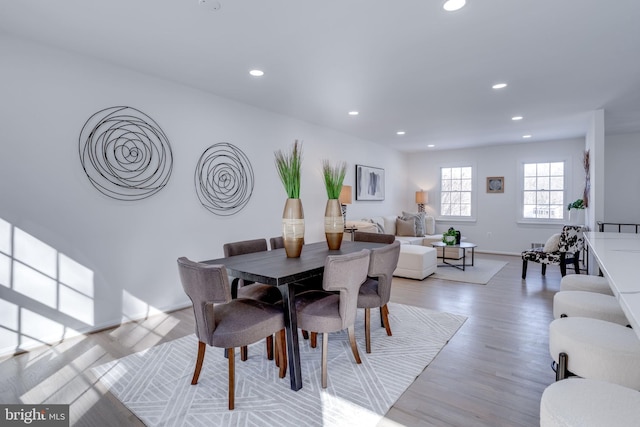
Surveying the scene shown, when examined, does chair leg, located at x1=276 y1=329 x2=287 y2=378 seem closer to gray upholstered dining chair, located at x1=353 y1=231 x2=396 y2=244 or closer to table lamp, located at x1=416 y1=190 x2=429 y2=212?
gray upholstered dining chair, located at x1=353 y1=231 x2=396 y2=244

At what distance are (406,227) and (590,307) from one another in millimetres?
5288

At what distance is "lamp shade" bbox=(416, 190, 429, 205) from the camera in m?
8.48

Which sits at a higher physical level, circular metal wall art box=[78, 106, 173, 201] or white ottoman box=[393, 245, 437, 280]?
circular metal wall art box=[78, 106, 173, 201]

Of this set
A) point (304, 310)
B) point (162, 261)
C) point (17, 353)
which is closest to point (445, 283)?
point (304, 310)

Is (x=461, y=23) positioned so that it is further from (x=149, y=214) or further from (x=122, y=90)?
(x=149, y=214)

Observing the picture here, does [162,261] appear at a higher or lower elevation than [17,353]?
higher

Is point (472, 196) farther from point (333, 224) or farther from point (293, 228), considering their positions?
point (293, 228)

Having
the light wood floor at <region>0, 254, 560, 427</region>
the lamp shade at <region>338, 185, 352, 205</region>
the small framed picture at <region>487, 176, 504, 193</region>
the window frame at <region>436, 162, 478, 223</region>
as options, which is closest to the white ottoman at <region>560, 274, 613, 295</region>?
the light wood floor at <region>0, 254, 560, 427</region>

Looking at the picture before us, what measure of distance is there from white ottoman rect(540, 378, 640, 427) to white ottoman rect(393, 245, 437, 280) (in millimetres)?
3928

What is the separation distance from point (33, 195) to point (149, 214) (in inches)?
38.5

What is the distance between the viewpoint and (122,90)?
3.33 m

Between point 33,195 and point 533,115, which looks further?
point 533,115

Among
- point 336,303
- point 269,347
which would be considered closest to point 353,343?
point 336,303

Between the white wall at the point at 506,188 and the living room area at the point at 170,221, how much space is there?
6.41 feet
